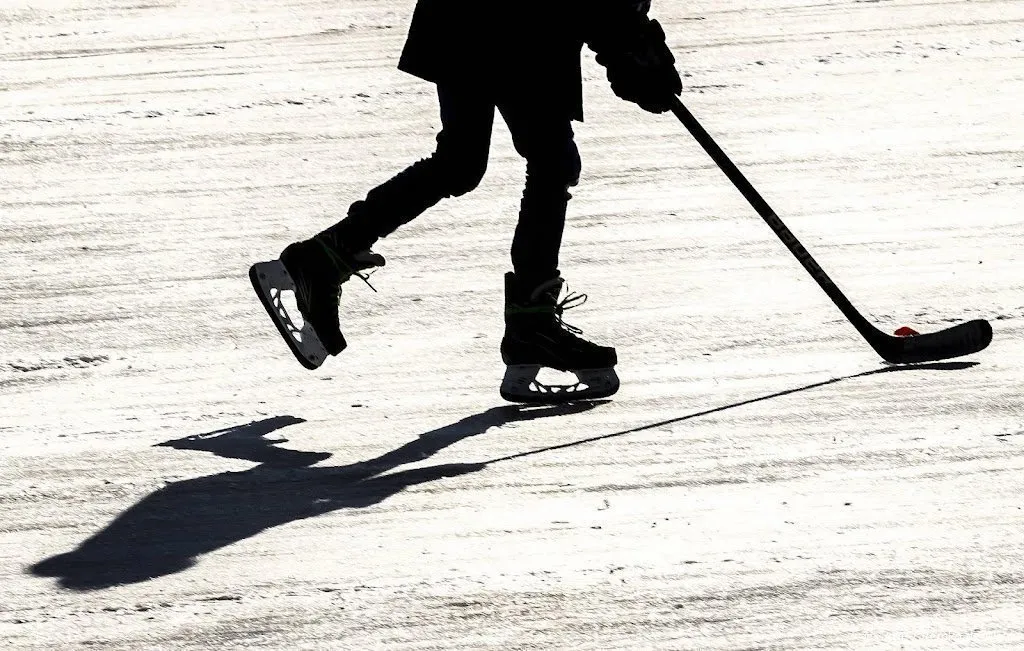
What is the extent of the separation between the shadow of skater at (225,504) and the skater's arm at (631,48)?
3.07 ft

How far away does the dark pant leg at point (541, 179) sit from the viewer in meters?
4.21

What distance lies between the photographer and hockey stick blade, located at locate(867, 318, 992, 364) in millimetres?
4488

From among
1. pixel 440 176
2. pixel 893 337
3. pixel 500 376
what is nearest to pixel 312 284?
pixel 440 176

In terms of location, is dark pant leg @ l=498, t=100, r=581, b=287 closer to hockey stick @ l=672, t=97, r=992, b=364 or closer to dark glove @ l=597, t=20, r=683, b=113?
dark glove @ l=597, t=20, r=683, b=113

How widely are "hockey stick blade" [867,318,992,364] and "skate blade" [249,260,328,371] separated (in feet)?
4.96

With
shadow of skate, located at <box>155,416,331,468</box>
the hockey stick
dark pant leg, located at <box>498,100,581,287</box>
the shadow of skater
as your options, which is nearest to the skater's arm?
dark pant leg, located at <box>498,100,581,287</box>

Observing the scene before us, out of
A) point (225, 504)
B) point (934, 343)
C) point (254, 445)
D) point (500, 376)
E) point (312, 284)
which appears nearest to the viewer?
point (225, 504)

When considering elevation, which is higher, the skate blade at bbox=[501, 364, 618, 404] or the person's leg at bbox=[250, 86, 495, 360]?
the person's leg at bbox=[250, 86, 495, 360]

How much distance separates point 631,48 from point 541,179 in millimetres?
416

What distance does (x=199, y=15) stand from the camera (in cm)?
884

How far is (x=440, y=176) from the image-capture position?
4.30 m

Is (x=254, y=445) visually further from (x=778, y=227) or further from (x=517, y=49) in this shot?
(x=778, y=227)

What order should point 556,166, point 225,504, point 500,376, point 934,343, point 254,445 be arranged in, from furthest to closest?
point 500,376
point 934,343
point 556,166
point 254,445
point 225,504

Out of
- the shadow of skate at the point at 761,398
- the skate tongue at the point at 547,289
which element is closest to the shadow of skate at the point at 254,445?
the shadow of skate at the point at 761,398
